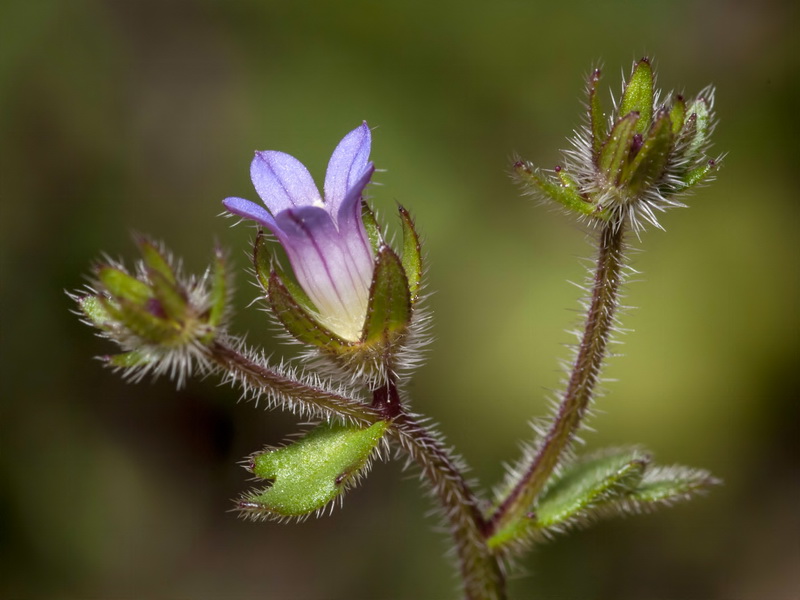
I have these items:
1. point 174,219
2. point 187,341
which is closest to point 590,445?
point 174,219

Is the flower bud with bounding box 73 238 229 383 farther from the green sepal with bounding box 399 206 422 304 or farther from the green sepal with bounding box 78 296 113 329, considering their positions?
the green sepal with bounding box 399 206 422 304

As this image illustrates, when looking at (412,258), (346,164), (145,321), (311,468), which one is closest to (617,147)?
(412,258)

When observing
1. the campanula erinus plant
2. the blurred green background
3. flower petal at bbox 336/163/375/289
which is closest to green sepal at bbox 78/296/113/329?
the campanula erinus plant

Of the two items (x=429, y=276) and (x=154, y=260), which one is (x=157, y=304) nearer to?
(x=154, y=260)

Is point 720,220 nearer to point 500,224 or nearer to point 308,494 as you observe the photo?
point 500,224

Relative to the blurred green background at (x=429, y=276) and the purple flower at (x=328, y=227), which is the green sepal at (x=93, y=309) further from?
the blurred green background at (x=429, y=276)

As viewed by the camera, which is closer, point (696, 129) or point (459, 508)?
point (696, 129)

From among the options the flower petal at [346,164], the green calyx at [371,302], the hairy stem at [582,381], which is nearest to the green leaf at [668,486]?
the hairy stem at [582,381]
